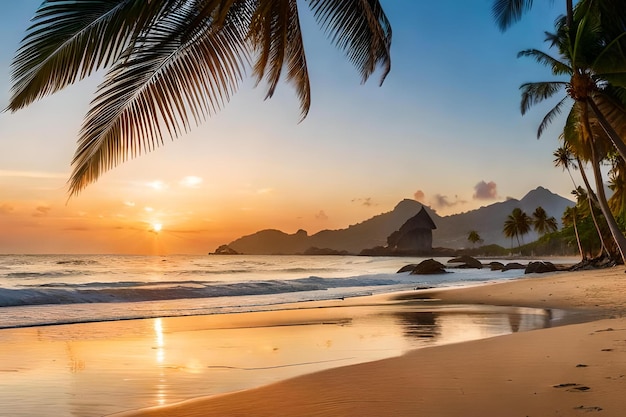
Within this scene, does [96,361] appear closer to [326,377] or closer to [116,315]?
[326,377]

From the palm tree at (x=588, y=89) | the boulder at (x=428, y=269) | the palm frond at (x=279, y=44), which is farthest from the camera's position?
the boulder at (x=428, y=269)

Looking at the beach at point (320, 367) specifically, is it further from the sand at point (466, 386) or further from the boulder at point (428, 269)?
the boulder at point (428, 269)

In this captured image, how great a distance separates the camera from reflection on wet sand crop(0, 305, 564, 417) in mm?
5781

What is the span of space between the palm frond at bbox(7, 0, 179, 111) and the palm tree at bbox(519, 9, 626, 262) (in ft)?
42.3

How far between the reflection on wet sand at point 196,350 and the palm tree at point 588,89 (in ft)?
18.4

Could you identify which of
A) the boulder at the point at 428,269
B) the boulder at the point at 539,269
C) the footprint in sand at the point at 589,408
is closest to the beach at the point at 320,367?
the footprint in sand at the point at 589,408

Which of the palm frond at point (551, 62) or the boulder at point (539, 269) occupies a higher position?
the palm frond at point (551, 62)

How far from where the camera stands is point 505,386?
206 inches

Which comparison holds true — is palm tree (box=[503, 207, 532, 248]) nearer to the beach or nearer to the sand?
the beach

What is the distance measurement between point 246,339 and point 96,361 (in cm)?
272

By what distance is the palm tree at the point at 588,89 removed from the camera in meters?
15.5

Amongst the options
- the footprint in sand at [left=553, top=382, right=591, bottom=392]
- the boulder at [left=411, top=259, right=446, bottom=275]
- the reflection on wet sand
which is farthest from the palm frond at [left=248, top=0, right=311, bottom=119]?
the boulder at [left=411, top=259, right=446, bottom=275]

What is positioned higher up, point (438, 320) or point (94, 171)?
point (94, 171)

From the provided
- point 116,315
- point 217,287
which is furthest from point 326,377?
point 217,287
